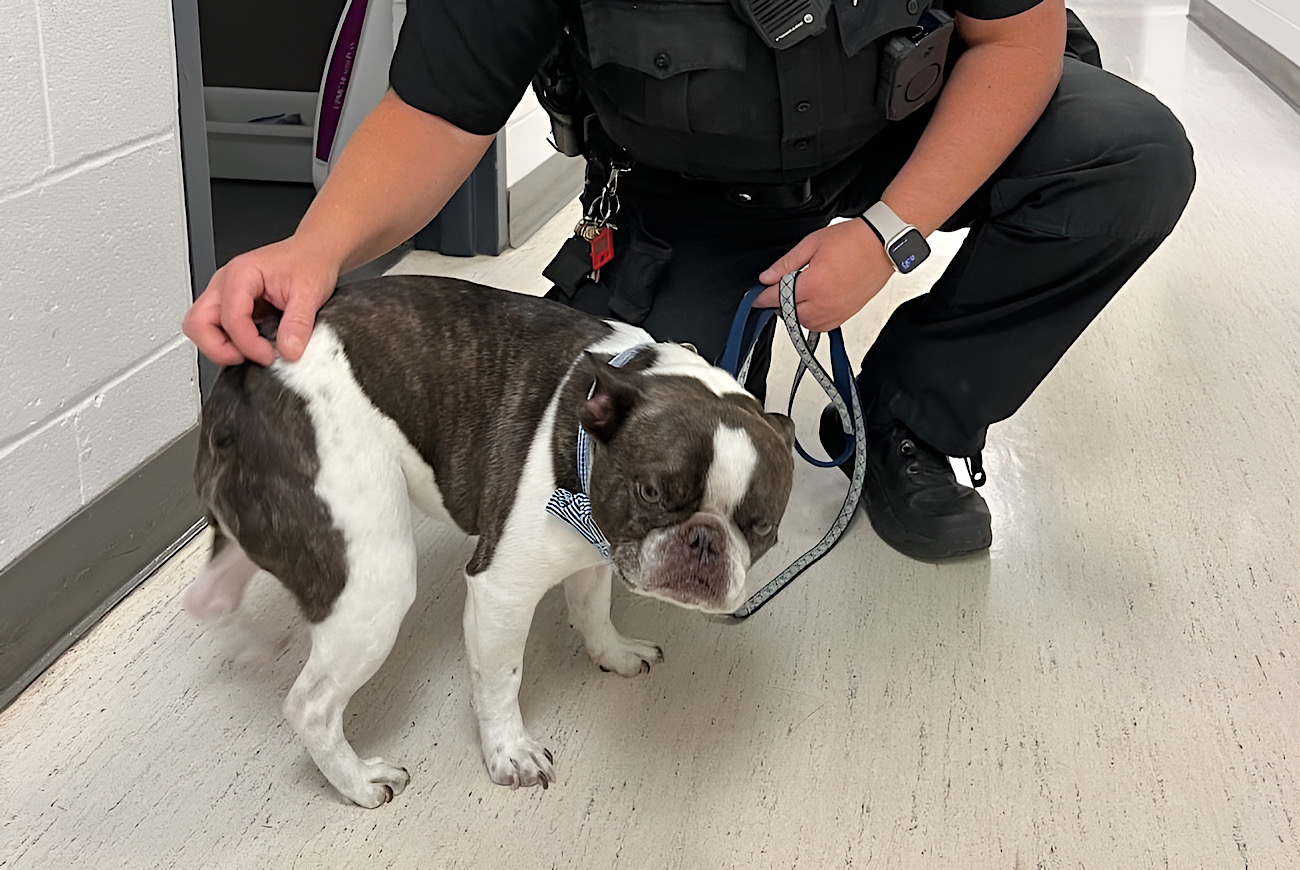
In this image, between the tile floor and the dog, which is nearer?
the dog

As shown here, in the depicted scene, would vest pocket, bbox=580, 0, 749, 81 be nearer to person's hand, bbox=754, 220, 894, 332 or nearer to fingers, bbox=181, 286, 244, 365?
person's hand, bbox=754, 220, 894, 332

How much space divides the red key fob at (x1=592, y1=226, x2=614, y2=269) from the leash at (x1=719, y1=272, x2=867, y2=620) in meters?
0.27

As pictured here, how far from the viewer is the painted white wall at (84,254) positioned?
4.37 ft

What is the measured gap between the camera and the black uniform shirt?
139 cm

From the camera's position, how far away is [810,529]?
73.5 inches

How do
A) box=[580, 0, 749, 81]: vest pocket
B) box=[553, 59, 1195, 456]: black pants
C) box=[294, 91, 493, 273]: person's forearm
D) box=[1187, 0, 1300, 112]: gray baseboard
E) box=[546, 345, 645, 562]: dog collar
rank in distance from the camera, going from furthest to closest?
1. box=[1187, 0, 1300, 112]: gray baseboard
2. box=[553, 59, 1195, 456]: black pants
3. box=[580, 0, 749, 81]: vest pocket
4. box=[294, 91, 493, 273]: person's forearm
5. box=[546, 345, 645, 562]: dog collar

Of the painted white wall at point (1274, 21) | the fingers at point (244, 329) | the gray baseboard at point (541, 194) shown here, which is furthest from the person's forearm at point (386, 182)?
the painted white wall at point (1274, 21)

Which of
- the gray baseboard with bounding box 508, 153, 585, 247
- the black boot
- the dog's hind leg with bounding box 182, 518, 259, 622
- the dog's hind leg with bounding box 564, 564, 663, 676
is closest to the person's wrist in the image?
the dog's hind leg with bounding box 182, 518, 259, 622

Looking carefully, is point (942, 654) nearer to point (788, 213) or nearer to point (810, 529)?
point (810, 529)

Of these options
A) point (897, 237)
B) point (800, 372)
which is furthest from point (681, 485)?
point (800, 372)

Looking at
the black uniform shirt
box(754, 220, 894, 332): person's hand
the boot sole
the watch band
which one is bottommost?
the boot sole

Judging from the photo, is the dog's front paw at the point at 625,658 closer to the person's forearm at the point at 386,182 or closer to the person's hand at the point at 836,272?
the person's hand at the point at 836,272

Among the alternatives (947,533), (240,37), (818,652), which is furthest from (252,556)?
(240,37)

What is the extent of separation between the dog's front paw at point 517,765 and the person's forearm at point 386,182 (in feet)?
1.91
